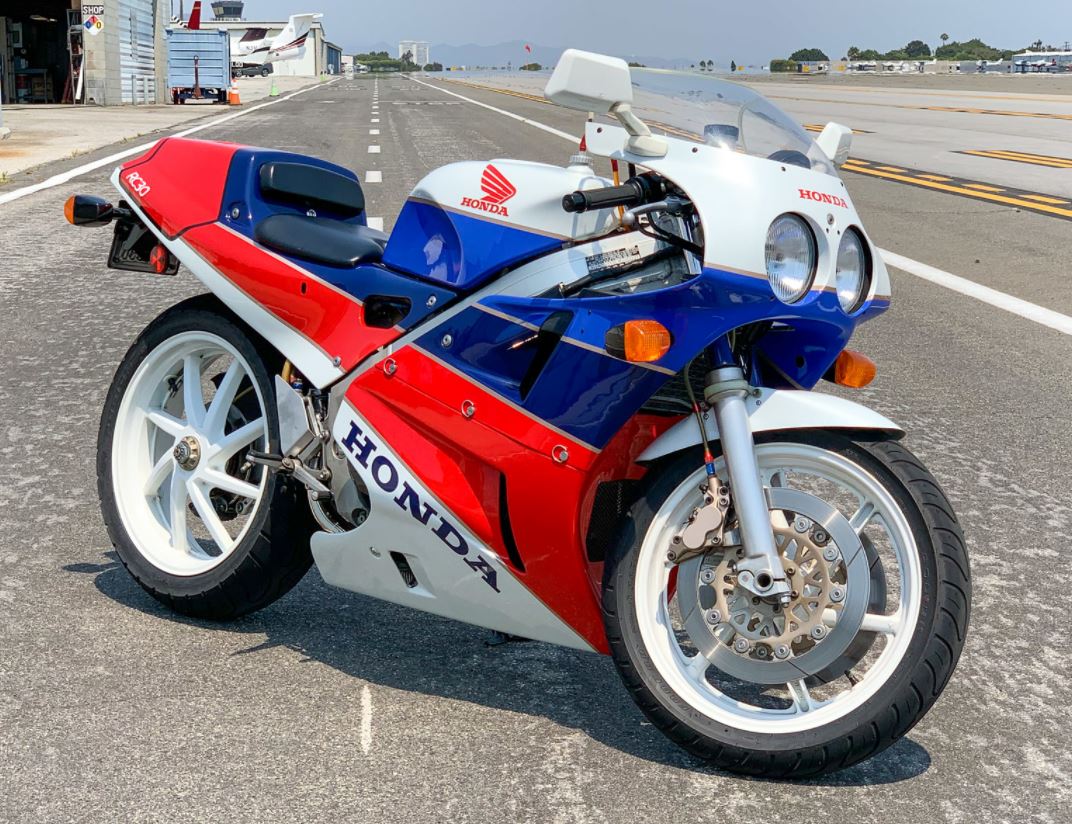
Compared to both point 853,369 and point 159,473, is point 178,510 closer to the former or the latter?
point 159,473

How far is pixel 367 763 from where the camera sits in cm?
281

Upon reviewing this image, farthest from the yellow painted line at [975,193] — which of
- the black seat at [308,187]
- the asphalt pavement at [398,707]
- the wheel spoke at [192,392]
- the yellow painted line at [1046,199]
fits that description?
the wheel spoke at [192,392]

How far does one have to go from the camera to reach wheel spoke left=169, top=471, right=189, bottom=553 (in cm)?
367

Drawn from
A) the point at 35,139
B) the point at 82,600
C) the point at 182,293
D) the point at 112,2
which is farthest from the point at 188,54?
the point at 82,600

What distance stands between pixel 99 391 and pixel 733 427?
3.94 m

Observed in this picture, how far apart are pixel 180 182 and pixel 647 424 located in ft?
4.90

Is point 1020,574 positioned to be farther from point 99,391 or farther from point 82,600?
point 99,391

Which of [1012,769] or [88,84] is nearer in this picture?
[1012,769]

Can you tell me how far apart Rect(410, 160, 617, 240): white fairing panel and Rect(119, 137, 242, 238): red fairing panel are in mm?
857

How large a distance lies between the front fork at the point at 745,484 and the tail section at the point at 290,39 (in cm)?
12379

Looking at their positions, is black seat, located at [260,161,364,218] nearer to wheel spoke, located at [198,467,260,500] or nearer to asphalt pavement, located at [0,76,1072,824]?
wheel spoke, located at [198,467,260,500]

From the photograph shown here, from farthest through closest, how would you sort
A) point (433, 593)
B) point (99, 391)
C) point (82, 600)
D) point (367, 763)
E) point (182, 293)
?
1. point (182, 293)
2. point (99, 391)
3. point (82, 600)
4. point (433, 593)
5. point (367, 763)

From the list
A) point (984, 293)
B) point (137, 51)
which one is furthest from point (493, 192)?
point (137, 51)

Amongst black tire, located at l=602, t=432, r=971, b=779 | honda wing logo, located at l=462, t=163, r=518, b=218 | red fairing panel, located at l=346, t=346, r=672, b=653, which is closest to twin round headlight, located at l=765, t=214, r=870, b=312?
black tire, located at l=602, t=432, r=971, b=779
